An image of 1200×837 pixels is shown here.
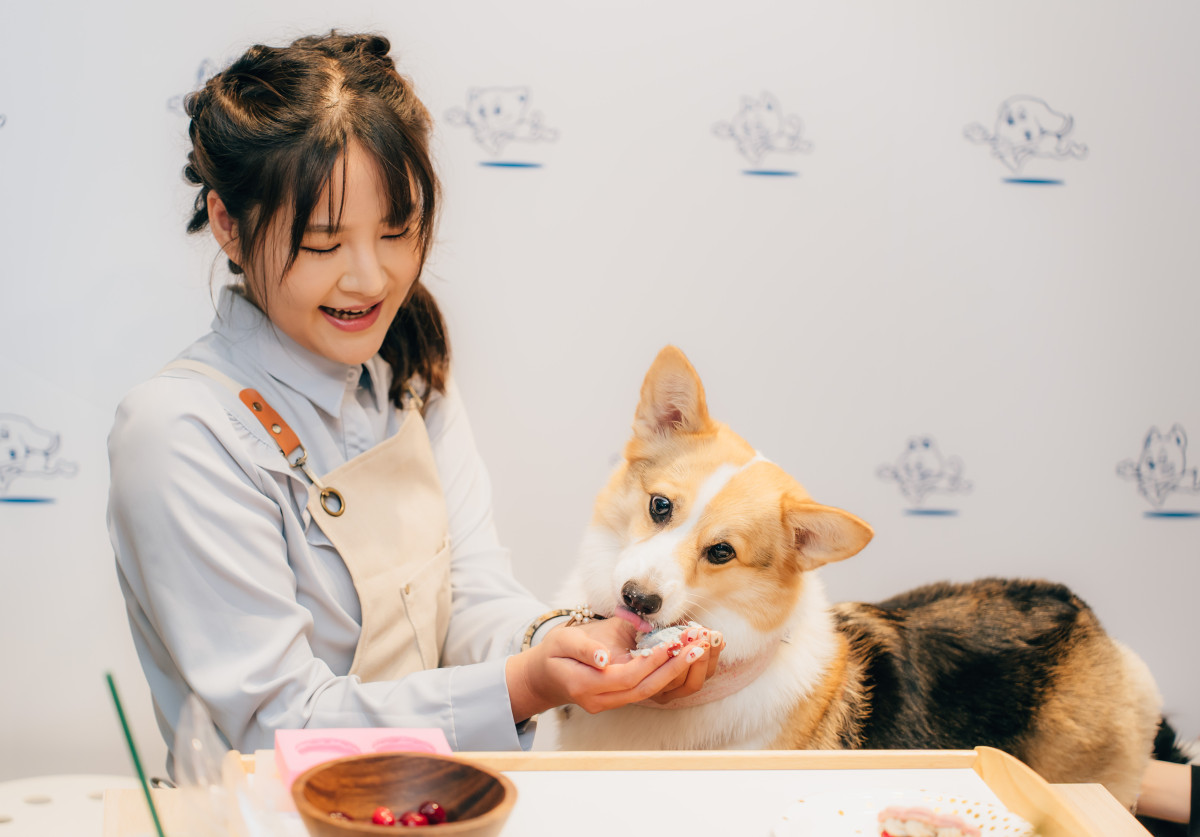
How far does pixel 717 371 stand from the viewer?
201cm

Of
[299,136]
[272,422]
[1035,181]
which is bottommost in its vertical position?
[272,422]

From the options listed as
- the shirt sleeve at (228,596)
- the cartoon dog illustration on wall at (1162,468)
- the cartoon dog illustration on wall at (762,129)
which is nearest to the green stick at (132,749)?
the shirt sleeve at (228,596)

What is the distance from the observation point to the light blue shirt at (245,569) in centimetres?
117

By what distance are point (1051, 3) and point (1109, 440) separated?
97cm

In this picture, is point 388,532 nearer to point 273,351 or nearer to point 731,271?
point 273,351

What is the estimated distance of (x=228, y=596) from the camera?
46.6 inches

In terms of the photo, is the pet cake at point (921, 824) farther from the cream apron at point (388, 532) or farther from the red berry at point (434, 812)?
the cream apron at point (388, 532)

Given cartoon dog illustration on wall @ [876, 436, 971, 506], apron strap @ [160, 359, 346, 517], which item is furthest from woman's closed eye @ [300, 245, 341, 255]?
cartoon dog illustration on wall @ [876, 436, 971, 506]

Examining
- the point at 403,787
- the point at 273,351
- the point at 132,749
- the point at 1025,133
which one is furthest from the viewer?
the point at 1025,133

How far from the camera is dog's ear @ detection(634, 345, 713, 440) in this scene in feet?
4.30

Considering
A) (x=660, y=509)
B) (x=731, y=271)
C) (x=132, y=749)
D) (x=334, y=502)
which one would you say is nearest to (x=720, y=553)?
(x=660, y=509)

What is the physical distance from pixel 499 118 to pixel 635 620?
1165mm

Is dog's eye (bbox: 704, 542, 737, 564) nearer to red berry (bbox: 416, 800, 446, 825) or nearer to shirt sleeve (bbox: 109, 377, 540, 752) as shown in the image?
shirt sleeve (bbox: 109, 377, 540, 752)

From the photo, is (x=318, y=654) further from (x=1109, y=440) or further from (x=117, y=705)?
(x=1109, y=440)
